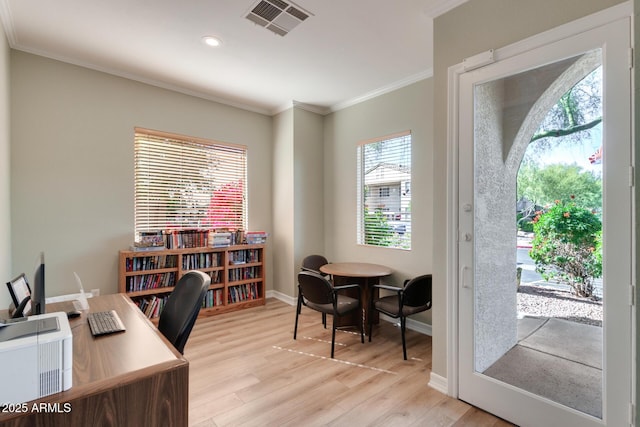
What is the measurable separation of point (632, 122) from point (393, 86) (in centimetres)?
256

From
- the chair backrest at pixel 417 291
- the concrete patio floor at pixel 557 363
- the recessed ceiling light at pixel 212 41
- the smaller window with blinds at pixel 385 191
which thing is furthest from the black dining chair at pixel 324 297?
the recessed ceiling light at pixel 212 41

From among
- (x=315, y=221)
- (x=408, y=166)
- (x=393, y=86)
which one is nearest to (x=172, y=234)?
(x=315, y=221)

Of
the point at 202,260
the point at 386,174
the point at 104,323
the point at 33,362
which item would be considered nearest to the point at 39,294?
the point at 104,323

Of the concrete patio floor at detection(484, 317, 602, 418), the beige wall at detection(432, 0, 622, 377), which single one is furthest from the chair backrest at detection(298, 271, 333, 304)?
the concrete patio floor at detection(484, 317, 602, 418)

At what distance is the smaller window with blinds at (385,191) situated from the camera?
364 cm

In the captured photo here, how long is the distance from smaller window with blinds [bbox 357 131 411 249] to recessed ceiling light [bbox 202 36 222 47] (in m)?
2.12

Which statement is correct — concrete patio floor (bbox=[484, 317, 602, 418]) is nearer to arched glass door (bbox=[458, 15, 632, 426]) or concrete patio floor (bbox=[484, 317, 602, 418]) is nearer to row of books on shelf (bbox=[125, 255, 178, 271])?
arched glass door (bbox=[458, 15, 632, 426])

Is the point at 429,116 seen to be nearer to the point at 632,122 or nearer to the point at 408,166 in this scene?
the point at 408,166

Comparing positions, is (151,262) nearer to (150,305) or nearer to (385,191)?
(150,305)

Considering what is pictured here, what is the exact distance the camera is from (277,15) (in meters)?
2.41

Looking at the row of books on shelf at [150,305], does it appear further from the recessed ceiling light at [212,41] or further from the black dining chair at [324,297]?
the recessed ceiling light at [212,41]

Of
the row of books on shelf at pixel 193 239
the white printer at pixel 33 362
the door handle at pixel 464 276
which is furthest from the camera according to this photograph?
the row of books on shelf at pixel 193 239

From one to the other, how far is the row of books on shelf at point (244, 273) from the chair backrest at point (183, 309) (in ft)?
7.33

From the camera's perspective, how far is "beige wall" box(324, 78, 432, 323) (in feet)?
11.1
